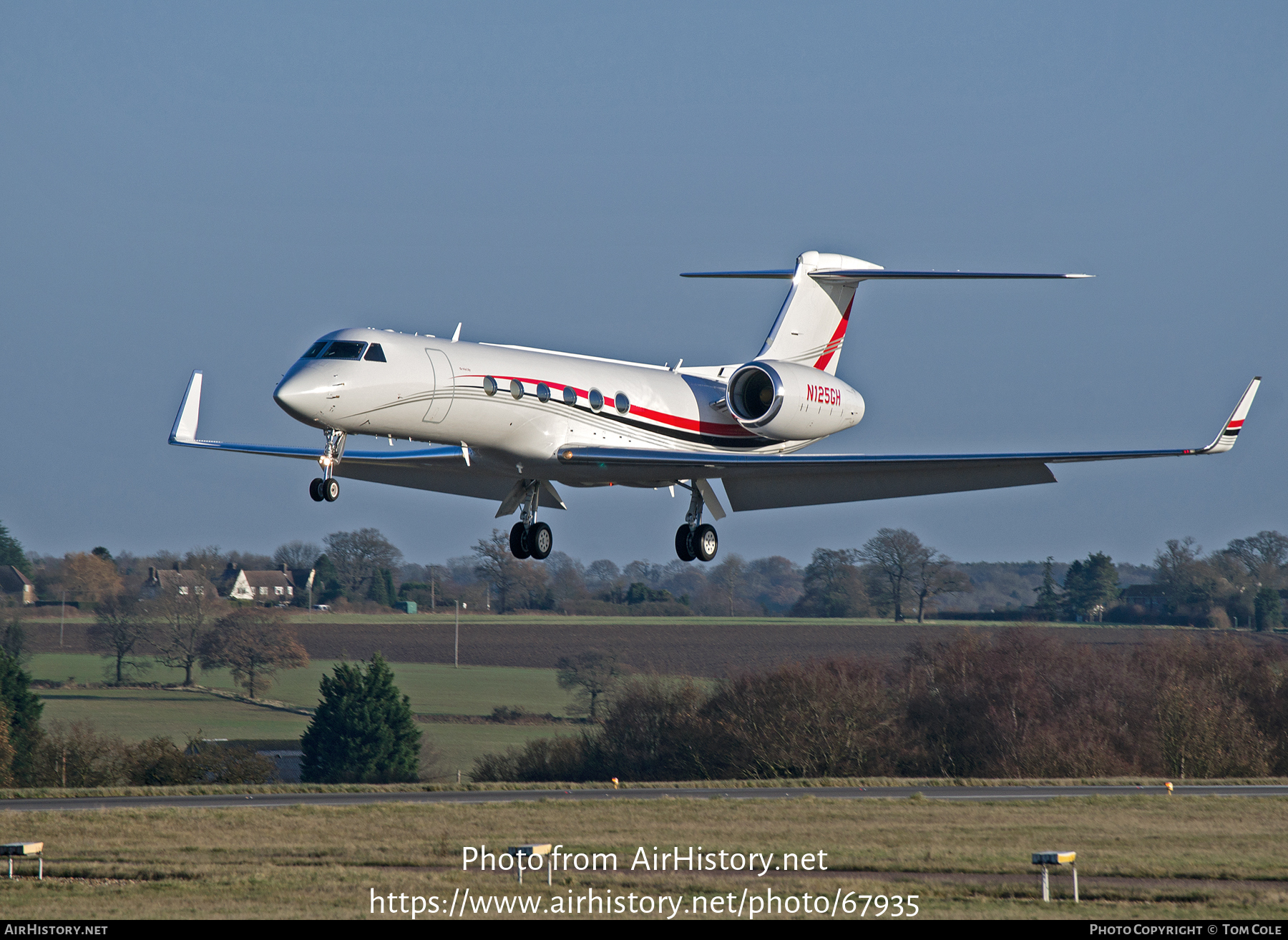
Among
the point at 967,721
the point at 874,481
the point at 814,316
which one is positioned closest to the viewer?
the point at 874,481

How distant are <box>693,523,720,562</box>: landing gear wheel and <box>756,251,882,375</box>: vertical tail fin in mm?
4620

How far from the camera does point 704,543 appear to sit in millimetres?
27250

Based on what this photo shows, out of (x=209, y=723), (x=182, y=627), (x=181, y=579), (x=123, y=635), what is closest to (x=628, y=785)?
(x=209, y=723)

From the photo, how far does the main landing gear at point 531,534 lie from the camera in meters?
25.0

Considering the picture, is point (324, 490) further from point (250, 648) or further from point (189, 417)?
point (250, 648)

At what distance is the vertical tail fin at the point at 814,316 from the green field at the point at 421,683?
1960 inches

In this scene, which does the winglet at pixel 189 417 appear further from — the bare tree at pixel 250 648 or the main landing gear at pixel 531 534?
the bare tree at pixel 250 648

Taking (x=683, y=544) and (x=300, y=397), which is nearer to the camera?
(x=300, y=397)

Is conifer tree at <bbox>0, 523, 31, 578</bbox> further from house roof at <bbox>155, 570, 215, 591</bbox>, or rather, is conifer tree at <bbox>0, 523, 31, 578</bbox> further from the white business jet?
the white business jet

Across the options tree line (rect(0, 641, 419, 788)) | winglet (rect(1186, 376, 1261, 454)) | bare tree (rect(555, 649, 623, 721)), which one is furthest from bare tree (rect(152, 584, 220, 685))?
winglet (rect(1186, 376, 1261, 454))

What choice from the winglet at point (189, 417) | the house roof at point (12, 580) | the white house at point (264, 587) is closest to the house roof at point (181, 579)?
the white house at point (264, 587)

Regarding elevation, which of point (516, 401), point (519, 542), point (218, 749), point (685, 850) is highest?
point (516, 401)

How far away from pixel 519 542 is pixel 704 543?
13.4ft

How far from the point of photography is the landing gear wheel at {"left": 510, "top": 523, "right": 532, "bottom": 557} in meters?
25.0
